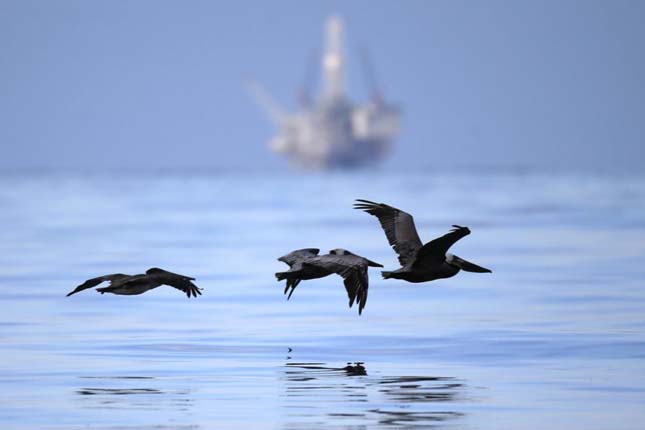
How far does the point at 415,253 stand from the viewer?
21.7 metres

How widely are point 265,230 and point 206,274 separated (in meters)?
20.8

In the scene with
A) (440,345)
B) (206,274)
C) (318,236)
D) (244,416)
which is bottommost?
(244,416)

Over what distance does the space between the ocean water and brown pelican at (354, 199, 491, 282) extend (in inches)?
43.6

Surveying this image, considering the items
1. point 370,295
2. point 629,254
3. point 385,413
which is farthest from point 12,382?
point 629,254

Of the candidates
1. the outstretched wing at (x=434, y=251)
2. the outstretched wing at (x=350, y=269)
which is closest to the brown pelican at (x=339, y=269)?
the outstretched wing at (x=350, y=269)

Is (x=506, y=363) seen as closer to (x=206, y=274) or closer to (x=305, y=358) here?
(x=305, y=358)

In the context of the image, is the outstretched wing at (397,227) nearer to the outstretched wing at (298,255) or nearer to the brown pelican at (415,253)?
the brown pelican at (415,253)

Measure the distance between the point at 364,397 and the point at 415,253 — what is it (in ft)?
14.0

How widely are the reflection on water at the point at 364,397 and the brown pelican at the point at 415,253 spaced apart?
1.51 meters

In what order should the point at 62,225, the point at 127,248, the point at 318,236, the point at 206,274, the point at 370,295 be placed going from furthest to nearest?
the point at 62,225, the point at 318,236, the point at 127,248, the point at 206,274, the point at 370,295

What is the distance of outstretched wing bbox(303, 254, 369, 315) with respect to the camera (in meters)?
20.0

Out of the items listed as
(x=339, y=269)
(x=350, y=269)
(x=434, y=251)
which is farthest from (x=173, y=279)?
(x=434, y=251)

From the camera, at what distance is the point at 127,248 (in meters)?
45.8

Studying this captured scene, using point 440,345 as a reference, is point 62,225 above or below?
above
